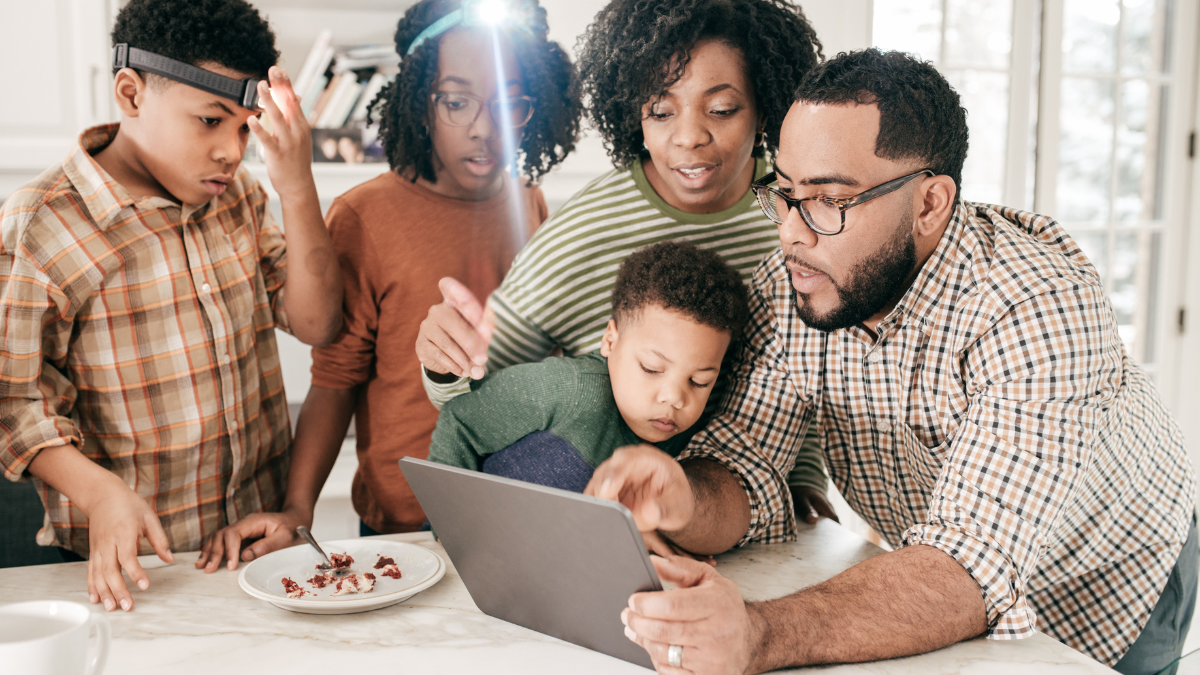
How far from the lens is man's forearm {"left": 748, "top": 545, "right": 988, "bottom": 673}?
0.86 metres

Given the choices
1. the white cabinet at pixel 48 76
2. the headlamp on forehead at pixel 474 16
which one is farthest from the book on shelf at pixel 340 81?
the headlamp on forehead at pixel 474 16

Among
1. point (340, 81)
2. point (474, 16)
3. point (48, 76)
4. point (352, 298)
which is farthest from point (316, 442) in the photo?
point (48, 76)

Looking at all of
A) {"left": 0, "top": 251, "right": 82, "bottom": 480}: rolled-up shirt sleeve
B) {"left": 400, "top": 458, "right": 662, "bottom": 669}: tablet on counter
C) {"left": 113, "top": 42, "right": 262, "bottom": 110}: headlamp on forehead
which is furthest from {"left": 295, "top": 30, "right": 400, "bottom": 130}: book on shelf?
{"left": 400, "top": 458, "right": 662, "bottom": 669}: tablet on counter

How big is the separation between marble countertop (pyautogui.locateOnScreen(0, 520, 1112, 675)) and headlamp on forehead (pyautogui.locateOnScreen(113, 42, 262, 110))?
700mm

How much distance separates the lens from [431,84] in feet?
5.14

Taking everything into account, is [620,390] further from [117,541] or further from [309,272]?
[117,541]

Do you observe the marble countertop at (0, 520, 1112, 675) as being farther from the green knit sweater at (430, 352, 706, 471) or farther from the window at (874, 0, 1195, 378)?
the window at (874, 0, 1195, 378)

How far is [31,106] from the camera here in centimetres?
228

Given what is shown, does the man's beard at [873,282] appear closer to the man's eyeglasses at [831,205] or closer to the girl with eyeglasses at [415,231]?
the man's eyeglasses at [831,205]

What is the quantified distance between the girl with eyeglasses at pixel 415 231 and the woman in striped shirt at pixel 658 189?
18cm

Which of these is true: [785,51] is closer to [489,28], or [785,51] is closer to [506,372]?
[489,28]

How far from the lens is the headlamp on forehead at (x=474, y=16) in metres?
1.54

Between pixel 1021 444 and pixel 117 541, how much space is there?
1.08 metres

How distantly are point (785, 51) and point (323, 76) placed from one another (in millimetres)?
1576
